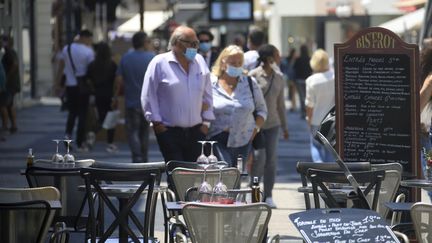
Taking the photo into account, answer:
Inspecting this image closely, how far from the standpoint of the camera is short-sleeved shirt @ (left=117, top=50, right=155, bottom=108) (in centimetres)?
1652

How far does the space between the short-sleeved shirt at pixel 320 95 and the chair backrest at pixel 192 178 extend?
4.94 meters

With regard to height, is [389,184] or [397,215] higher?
[389,184]

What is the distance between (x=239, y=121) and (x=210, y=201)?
13.5 feet

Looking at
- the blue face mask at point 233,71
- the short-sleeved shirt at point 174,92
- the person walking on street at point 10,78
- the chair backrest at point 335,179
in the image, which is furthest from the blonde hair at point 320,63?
the person walking on street at point 10,78

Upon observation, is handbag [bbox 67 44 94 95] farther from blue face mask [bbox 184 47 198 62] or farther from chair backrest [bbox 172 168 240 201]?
chair backrest [bbox 172 168 240 201]

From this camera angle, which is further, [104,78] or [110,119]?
[104,78]

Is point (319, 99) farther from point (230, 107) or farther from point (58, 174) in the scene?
point (58, 174)

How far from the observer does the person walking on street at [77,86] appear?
19469 millimetres

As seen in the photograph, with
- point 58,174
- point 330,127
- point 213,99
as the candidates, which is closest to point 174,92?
point 213,99

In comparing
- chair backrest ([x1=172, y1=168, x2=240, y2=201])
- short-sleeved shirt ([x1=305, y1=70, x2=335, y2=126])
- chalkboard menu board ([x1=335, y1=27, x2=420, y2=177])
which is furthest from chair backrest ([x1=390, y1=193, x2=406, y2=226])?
short-sleeved shirt ([x1=305, y1=70, x2=335, y2=126])

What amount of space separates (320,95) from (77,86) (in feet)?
20.3

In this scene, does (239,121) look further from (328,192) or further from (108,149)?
(108,149)

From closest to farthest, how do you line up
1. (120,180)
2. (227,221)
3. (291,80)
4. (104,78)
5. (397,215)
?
1. (227,221)
2. (120,180)
3. (397,215)
4. (104,78)
5. (291,80)

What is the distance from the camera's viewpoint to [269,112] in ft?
44.5
